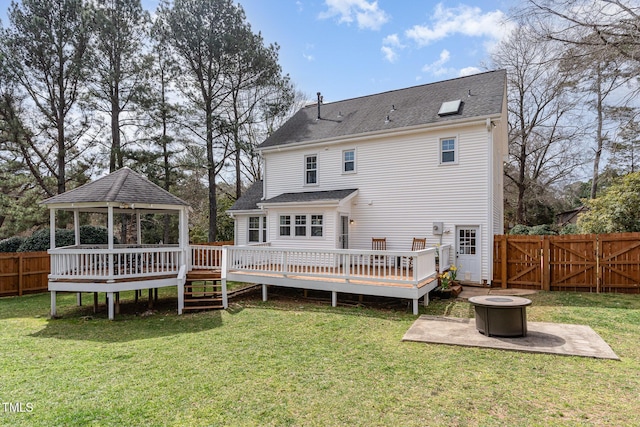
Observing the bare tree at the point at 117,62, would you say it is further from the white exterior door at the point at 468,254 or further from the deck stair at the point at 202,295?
the white exterior door at the point at 468,254

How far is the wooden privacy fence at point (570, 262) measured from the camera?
10.1 m

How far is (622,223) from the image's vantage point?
11.8 metres

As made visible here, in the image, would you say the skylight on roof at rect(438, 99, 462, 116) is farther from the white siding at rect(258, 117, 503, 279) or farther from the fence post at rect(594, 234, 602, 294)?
the fence post at rect(594, 234, 602, 294)

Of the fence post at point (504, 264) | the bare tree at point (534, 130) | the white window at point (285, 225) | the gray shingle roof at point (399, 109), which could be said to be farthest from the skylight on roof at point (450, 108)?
the bare tree at point (534, 130)

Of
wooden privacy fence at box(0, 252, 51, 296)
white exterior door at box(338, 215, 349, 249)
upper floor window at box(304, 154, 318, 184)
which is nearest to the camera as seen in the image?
wooden privacy fence at box(0, 252, 51, 296)

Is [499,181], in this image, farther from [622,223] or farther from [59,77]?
[59,77]

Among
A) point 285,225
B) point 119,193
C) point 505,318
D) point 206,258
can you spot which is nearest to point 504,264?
point 505,318

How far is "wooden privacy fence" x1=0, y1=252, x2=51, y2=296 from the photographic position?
11.9 metres

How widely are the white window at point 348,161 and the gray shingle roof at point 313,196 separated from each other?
918 mm

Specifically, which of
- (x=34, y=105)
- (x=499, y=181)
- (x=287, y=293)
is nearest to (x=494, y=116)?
(x=499, y=181)

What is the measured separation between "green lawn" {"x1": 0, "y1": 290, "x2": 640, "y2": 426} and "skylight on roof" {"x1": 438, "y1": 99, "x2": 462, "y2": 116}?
7421 millimetres

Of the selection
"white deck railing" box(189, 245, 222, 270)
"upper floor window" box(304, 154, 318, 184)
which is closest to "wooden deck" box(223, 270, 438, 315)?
"white deck railing" box(189, 245, 222, 270)

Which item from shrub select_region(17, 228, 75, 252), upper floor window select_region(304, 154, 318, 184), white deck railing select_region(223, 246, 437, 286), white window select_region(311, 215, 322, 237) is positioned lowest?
white deck railing select_region(223, 246, 437, 286)

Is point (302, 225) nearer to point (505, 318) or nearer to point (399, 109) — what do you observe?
point (399, 109)
